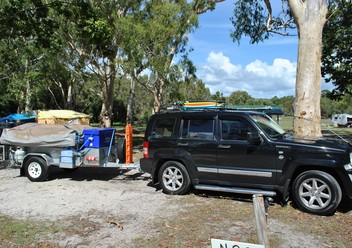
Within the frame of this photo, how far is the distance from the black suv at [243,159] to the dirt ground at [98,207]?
0.54 meters

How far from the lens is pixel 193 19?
22.0 meters

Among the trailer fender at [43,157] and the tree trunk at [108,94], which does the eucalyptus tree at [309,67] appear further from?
the tree trunk at [108,94]

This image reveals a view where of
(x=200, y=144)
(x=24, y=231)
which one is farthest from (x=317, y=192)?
(x=24, y=231)

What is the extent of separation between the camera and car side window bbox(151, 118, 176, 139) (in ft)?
27.8

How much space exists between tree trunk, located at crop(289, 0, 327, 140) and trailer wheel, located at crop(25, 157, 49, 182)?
21.1ft

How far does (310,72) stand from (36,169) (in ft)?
24.3

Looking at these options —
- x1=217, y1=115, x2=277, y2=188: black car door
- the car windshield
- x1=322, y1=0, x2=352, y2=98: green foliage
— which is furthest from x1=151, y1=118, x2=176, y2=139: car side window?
x1=322, y1=0, x2=352, y2=98: green foliage

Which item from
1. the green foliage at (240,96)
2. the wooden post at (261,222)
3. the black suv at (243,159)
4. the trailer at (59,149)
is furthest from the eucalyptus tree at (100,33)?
the green foliage at (240,96)

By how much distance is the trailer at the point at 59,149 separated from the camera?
945cm

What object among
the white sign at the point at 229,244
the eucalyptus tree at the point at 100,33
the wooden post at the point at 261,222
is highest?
the eucalyptus tree at the point at 100,33

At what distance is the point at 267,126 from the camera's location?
Answer: 7.78 m

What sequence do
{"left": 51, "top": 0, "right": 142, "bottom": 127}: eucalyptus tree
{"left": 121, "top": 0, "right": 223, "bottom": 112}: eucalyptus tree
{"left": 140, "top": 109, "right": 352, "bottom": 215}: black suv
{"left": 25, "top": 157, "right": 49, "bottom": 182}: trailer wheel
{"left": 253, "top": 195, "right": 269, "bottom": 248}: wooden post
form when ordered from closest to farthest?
{"left": 253, "top": 195, "right": 269, "bottom": 248}: wooden post, {"left": 140, "top": 109, "right": 352, "bottom": 215}: black suv, {"left": 25, "top": 157, "right": 49, "bottom": 182}: trailer wheel, {"left": 51, "top": 0, "right": 142, "bottom": 127}: eucalyptus tree, {"left": 121, "top": 0, "right": 223, "bottom": 112}: eucalyptus tree

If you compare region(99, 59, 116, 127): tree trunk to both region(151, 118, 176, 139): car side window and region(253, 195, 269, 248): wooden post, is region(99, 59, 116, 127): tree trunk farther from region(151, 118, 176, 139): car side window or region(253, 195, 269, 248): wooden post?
region(253, 195, 269, 248): wooden post

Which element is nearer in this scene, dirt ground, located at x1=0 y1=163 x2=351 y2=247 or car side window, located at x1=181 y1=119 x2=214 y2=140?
dirt ground, located at x1=0 y1=163 x2=351 y2=247
